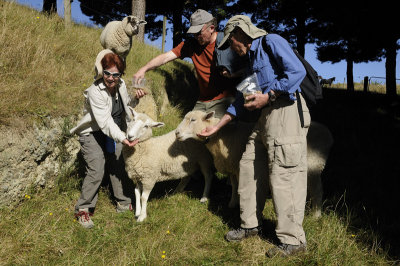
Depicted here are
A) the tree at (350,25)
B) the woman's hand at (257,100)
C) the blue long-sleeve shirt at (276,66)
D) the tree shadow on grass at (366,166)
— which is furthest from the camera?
the tree at (350,25)

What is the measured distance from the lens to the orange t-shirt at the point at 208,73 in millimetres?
4082

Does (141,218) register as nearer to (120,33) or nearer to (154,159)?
(154,159)

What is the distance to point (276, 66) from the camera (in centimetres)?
291

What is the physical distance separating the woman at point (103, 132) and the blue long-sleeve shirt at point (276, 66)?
62.4 inches

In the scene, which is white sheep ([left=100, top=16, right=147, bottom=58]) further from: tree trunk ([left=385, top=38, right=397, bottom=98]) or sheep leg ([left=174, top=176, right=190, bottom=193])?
tree trunk ([left=385, top=38, right=397, bottom=98])

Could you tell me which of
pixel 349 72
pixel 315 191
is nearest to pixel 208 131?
pixel 315 191

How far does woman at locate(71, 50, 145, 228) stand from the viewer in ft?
11.2

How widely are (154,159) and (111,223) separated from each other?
0.97 m

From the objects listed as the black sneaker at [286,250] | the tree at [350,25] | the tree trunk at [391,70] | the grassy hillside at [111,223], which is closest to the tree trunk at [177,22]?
the tree at [350,25]

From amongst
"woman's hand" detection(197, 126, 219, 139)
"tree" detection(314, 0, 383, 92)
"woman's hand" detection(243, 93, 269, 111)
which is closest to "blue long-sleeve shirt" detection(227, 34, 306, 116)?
"woman's hand" detection(243, 93, 269, 111)

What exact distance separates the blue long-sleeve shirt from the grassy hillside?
1648 millimetres

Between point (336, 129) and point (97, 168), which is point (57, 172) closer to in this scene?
point (97, 168)

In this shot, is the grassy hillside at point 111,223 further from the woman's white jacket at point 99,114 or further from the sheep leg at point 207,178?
the woman's white jacket at point 99,114

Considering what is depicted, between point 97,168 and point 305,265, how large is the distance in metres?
2.51
